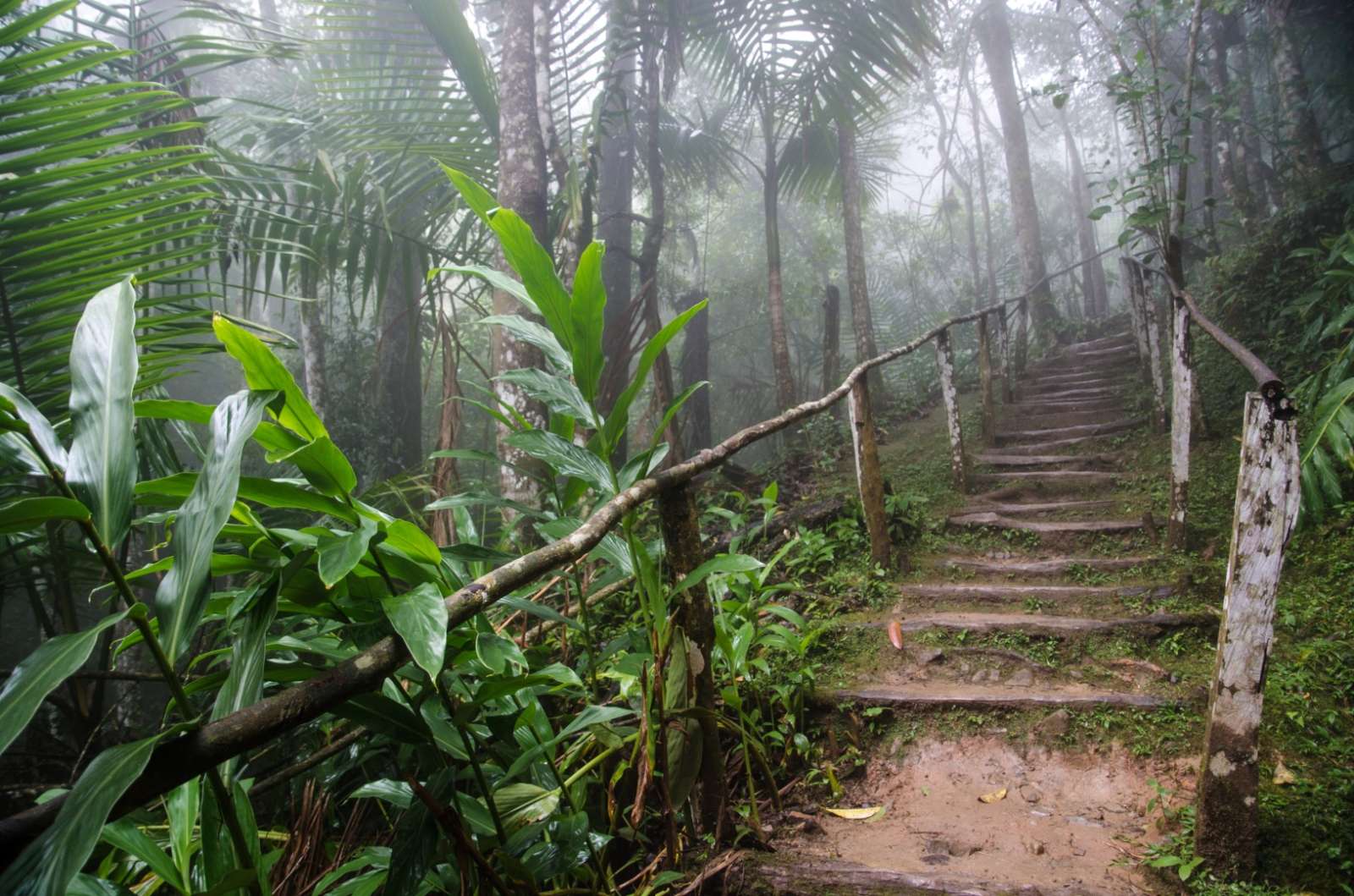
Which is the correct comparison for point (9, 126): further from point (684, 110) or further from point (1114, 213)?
point (1114, 213)

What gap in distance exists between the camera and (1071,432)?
542 cm

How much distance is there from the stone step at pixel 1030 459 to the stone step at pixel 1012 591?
177 centimetres

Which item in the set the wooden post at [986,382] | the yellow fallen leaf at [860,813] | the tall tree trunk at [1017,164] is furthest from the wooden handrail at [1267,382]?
the tall tree trunk at [1017,164]

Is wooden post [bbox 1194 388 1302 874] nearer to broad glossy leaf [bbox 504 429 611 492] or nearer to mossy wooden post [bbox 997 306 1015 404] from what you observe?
broad glossy leaf [bbox 504 429 611 492]

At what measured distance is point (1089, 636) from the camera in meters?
2.80

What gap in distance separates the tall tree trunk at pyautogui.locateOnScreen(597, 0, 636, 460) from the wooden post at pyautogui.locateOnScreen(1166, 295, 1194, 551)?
2.69 m

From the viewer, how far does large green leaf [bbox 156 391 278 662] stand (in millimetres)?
736

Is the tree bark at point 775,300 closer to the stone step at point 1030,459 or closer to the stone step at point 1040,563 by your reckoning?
the stone step at point 1030,459

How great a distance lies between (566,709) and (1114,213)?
31864 mm

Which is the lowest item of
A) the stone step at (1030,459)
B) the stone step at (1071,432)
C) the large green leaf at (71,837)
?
Result: the stone step at (1030,459)

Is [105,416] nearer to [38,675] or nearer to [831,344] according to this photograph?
[38,675]

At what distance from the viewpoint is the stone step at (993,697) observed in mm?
2387

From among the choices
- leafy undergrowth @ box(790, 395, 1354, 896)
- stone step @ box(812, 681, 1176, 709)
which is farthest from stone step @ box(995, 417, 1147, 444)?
stone step @ box(812, 681, 1176, 709)

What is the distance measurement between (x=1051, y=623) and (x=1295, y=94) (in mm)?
6689
